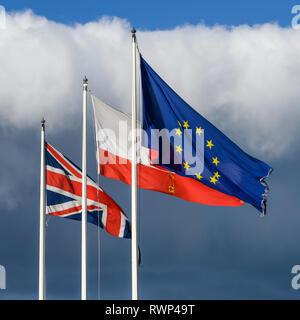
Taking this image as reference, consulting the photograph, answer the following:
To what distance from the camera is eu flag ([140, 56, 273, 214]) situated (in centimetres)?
2906

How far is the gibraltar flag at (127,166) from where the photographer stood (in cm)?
3034

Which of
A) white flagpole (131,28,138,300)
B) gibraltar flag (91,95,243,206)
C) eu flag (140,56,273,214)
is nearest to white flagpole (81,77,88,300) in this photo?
gibraltar flag (91,95,243,206)

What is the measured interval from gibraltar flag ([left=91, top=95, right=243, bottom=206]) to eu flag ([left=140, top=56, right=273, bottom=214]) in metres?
0.96

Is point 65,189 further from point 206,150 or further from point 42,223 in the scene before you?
point 206,150

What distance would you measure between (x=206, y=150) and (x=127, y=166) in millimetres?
4217

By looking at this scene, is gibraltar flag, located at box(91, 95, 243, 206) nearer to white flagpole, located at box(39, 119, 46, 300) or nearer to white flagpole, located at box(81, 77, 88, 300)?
white flagpole, located at box(81, 77, 88, 300)

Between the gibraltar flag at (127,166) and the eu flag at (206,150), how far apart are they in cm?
96

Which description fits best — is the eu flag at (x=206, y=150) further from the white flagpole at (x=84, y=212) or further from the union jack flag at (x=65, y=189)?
the union jack flag at (x=65, y=189)

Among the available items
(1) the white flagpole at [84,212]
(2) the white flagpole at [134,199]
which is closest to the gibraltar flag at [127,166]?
(2) the white flagpole at [134,199]

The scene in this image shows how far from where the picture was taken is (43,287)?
128 ft

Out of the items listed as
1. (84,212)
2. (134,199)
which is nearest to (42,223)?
(84,212)

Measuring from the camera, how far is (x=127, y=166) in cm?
3191
